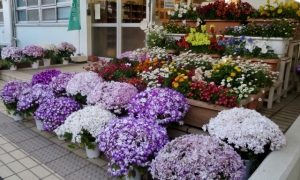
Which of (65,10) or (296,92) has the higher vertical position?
(65,10)

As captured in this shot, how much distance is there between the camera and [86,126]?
2201mm

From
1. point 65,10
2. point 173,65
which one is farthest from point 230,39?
point 65,10

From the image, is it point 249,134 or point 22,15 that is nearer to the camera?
point 249,134

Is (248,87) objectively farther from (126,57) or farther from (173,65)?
(126,57)

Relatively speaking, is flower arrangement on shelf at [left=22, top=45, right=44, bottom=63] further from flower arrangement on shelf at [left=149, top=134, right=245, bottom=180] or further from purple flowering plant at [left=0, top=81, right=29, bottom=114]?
flower arrangement on shelf at [left=149, top=134, right=245, bottom=180]

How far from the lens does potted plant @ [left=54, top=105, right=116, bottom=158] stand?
7.22 feet

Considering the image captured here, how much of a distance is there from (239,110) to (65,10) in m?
6.37

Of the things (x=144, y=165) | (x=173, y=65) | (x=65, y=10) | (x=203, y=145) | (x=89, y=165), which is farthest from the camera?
(x=65, y=10)

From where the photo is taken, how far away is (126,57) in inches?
160

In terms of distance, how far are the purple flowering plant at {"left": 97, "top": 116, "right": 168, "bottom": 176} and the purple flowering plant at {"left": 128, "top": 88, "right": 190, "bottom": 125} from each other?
0.77ft

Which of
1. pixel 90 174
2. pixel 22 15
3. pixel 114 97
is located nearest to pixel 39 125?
pixel 114 97

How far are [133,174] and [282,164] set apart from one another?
98 centimetres

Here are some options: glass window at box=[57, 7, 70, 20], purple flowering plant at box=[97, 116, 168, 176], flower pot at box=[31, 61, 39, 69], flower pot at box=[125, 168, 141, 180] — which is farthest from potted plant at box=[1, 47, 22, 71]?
flower pot at box=[125, 168, 141, 180]

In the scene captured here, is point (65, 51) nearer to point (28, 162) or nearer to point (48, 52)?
point (48, 52)
